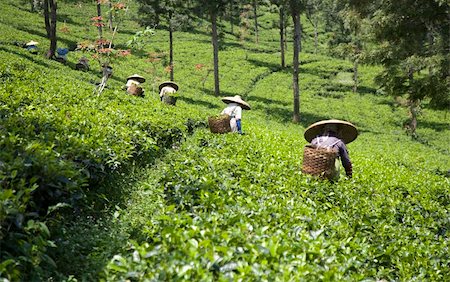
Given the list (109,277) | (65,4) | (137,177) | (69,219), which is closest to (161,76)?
(137,177)

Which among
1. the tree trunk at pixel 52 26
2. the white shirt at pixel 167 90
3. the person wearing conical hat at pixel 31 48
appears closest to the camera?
the white shirt at pixel 167 90

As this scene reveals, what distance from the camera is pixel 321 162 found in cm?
698

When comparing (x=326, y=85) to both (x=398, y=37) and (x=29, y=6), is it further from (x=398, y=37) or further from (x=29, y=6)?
(x=29, y=6)

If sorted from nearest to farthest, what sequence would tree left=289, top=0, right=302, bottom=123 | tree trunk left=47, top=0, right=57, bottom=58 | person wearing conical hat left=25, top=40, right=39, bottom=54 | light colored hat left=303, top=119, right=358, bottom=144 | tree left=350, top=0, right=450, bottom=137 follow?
light colored hat left=303, top=119, right=358, bottom=144, tree left=350, top=0, right=450, bottom=137, tree trunk left=47, top=0, right=57, bottom=58, tree left=289, top=0, right=302, bottom=123, person wearing conical hat left=25, top=40, right=39, bottom=54

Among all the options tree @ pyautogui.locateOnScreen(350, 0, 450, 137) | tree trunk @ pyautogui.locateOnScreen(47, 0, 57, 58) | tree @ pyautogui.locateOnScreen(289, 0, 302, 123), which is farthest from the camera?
tree @ pyautogui.locateOnScreen(289, 0, 302, 123)

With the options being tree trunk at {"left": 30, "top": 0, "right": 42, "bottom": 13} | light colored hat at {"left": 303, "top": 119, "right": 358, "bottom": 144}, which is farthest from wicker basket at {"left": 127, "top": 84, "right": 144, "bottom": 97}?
tree trunk at {"left": 30, "top": 0, "right": 42, "bottom": 13}

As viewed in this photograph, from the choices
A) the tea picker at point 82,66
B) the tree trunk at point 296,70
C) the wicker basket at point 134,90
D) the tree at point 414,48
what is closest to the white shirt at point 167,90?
the wicker basket at point 134,90

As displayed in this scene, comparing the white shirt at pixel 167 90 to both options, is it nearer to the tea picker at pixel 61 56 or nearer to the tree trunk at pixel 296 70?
the tree trunk at pixel 296 70

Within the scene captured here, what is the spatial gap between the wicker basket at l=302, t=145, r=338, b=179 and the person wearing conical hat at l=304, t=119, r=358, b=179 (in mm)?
247

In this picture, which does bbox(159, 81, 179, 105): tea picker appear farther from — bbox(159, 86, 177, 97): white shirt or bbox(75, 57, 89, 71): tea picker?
bbox(75, 57, 89, 71): tea picker

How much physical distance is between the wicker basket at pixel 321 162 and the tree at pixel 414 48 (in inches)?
320

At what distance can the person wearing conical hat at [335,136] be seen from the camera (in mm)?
7523

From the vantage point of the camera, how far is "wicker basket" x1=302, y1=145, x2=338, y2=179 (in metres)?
6.95

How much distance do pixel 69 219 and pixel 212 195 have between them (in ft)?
5.86
